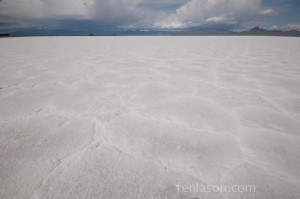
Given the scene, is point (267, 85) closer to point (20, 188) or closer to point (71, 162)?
point (71, 162)

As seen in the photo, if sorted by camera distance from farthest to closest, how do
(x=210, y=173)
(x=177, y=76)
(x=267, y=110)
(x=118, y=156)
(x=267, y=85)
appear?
(x=177, y=76), (x=267, y=85), (x=267, y=110), (x=118, y=156), (x=210, y=173)

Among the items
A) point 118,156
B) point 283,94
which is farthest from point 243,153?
point 283,94

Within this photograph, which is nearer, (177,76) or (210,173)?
(210,173)

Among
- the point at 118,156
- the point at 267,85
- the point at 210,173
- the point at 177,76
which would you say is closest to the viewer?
the point at 210,173

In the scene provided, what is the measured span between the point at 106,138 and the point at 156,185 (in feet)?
1.89

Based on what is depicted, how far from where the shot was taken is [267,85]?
2.68 m

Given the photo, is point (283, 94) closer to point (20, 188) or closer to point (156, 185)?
point (156, 185)

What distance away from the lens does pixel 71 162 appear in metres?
1.09

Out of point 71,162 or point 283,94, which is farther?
point 283,94

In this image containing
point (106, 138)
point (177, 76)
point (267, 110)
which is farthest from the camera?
point (177, 76)

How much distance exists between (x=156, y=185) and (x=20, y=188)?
73 centimetres

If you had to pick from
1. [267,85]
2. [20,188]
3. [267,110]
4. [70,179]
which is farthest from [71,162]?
[267,85]

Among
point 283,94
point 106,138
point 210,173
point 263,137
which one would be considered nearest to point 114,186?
point 106,138

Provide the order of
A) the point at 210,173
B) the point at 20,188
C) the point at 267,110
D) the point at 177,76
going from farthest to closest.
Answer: the point at 177,76 → the point at 267,110 → the point at 210,173 → the point at 20,188
